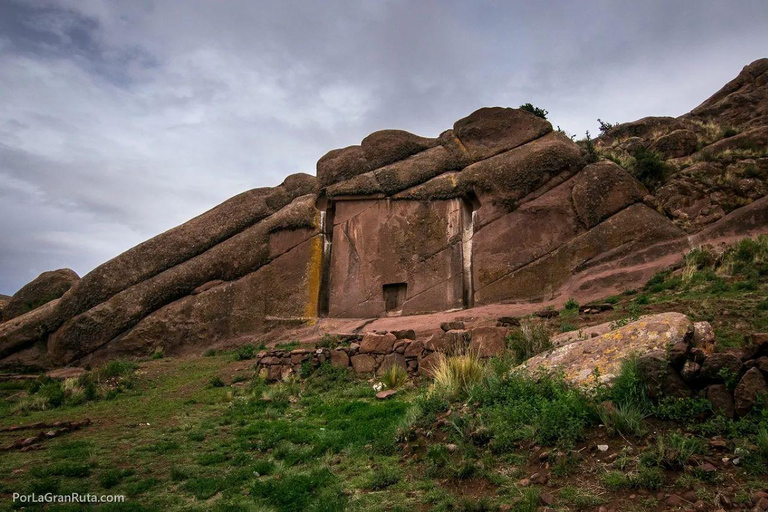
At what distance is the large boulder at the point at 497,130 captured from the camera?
24.7 meters

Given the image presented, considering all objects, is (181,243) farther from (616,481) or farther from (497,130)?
(616,481)

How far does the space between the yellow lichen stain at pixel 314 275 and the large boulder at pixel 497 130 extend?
8.49 metres

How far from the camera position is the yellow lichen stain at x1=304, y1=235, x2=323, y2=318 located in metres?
23.9

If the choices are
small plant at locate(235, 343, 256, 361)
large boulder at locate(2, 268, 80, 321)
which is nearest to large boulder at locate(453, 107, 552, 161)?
small plant at locate(235, 343, 256, 361)

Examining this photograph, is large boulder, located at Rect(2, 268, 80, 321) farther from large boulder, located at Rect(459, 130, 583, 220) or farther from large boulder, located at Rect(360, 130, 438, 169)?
large boulder, located at Rect(459, 130, 583, 220)

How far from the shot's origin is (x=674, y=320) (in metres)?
7.52

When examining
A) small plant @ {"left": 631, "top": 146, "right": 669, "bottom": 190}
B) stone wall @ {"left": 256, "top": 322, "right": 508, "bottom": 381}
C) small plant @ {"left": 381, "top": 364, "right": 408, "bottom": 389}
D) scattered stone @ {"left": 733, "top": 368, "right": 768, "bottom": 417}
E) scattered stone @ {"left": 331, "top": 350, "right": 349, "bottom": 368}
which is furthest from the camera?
small plant @ {"left": 631, "top": 146, "right": 669, "bottom": 190}

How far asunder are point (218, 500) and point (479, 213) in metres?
18.3

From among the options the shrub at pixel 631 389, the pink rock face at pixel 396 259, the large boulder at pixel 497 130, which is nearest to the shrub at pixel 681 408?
the shrub at pixel 631 389

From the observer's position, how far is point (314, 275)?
24531 mm

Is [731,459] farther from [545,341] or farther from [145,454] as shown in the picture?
[145,454]

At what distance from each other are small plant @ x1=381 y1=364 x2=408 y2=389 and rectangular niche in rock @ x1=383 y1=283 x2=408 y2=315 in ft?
34.9

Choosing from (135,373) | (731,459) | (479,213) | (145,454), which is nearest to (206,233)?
(135,373)

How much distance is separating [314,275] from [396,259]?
12.8 ft
